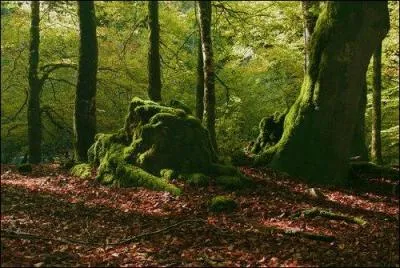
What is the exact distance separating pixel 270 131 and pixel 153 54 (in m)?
4.72

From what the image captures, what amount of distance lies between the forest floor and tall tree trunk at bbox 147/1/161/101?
4.96m

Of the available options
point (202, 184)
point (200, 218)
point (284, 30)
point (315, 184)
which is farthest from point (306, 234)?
point (284, 30)

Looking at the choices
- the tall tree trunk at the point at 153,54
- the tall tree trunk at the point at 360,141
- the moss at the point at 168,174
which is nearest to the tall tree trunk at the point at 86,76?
the tall tree trunk at the point at 153,54

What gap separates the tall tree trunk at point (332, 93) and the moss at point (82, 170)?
5.11m

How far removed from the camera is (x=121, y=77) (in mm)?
22016

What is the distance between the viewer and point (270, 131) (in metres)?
14.5

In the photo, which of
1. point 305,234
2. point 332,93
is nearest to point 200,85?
point 332,93

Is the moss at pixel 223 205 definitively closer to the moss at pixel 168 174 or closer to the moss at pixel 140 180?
the moss at pixel 140 180

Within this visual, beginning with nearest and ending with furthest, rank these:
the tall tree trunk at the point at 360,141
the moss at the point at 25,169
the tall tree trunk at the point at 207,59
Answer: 1. the tall tree trunk at the point at 207,59
2. the moss at the point at 25,169
3. the tall tree trunk at the point at 360,141

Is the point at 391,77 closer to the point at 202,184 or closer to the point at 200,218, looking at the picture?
the point at 202,184

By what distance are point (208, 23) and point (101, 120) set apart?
449 inches

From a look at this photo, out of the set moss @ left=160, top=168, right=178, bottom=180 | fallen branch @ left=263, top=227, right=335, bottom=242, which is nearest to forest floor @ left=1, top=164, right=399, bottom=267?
fallen branch @ left=263, top=227, right=335, bottom=242

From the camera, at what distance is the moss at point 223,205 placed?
9.16 m

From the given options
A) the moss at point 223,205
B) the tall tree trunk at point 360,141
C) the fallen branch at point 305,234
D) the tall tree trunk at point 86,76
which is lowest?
the fallen branch at point 305,234
